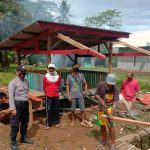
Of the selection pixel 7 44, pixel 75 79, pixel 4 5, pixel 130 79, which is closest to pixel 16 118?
pixel 75 79

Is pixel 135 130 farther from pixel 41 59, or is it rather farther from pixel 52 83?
pixel 41 59

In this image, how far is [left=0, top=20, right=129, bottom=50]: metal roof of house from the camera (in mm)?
8373

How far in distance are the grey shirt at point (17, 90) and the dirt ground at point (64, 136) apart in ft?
3.83

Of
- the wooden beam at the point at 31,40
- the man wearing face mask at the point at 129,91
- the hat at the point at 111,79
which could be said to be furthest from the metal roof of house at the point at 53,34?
the hat at the point at 111,79

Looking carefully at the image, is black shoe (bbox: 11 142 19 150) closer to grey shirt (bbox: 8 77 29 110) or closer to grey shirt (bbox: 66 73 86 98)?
grey shirt (bbox: 8 77 29 110)

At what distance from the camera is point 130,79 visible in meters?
8.63

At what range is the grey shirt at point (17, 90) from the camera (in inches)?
228

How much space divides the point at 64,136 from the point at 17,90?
1.92 m

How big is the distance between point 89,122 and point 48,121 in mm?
1242

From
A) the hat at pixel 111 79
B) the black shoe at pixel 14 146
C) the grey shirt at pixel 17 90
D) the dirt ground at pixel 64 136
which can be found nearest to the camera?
the hat at pixel 111 79

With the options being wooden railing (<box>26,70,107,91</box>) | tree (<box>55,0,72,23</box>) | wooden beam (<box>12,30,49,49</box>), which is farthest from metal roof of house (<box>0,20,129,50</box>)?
tree (<box>55,0,72,23</box>)

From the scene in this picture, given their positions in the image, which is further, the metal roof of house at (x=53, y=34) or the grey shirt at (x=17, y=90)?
the metal roof of house at (x=53, y=34)

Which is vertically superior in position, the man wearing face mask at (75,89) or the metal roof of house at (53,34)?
the metal roof of house at (53,34)

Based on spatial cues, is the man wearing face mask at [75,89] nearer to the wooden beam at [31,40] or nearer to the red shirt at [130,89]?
the red shirt at [130,89]
